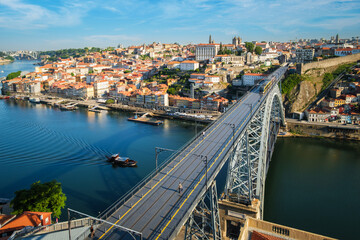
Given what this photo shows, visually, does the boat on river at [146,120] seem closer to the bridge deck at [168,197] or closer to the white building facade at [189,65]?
the white building facade at [189,65]

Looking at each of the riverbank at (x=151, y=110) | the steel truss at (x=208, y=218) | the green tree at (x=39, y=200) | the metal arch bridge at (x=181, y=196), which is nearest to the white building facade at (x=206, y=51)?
the riverbank at (x=151, y=110)

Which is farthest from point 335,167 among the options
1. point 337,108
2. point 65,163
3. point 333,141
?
point 65,163

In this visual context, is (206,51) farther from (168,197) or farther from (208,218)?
(168,197)

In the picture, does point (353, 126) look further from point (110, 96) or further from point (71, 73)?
point (71, 73)

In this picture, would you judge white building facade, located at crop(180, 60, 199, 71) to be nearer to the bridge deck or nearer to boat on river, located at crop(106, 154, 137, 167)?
boat on river, located at crop(106, 154, 137, 167)

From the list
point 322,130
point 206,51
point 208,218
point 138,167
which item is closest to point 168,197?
point 208,218
